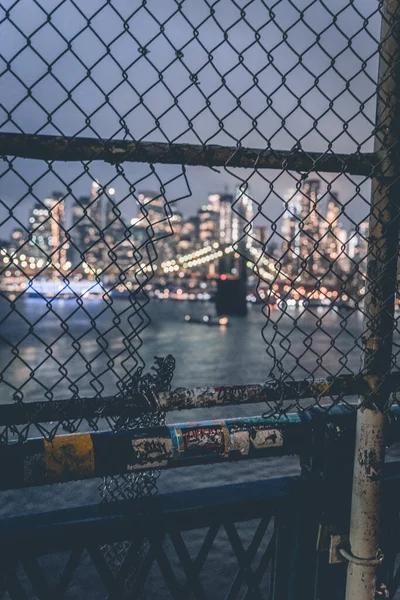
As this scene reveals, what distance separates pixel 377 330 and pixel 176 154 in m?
1.03

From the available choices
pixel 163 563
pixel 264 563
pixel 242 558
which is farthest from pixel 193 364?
pixel 163 563

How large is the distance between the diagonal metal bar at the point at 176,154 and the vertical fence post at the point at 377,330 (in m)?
0.11

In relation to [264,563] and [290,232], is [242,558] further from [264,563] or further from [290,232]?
[290,232]

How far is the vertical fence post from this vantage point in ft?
5.87

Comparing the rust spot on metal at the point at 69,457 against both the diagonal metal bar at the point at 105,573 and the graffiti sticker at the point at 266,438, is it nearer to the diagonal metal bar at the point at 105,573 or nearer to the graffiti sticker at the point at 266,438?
the diagonal metal bar at the point at 105,573

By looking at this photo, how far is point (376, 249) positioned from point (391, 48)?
30.0 inches

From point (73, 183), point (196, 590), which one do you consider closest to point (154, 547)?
point (196, 590)

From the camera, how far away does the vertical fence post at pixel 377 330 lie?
5.87 feet

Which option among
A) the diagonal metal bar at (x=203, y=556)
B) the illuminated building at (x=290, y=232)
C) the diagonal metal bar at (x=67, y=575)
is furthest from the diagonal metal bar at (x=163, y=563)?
the illuminated building at (x=290, y=232)

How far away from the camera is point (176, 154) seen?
62.9 inches

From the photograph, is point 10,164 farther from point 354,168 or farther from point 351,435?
point 351,435

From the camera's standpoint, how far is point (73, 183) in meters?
1.49

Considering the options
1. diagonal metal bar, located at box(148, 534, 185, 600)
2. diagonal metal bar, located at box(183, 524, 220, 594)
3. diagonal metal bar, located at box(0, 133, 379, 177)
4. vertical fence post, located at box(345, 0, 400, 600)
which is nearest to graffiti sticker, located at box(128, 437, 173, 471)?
diagonal metal bar, located at box(148, 534, 185, 600)

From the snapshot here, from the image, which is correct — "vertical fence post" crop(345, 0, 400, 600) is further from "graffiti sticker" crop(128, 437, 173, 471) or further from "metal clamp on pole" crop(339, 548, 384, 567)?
"graffiti sticker" crop(128, 437, 173, 471)
